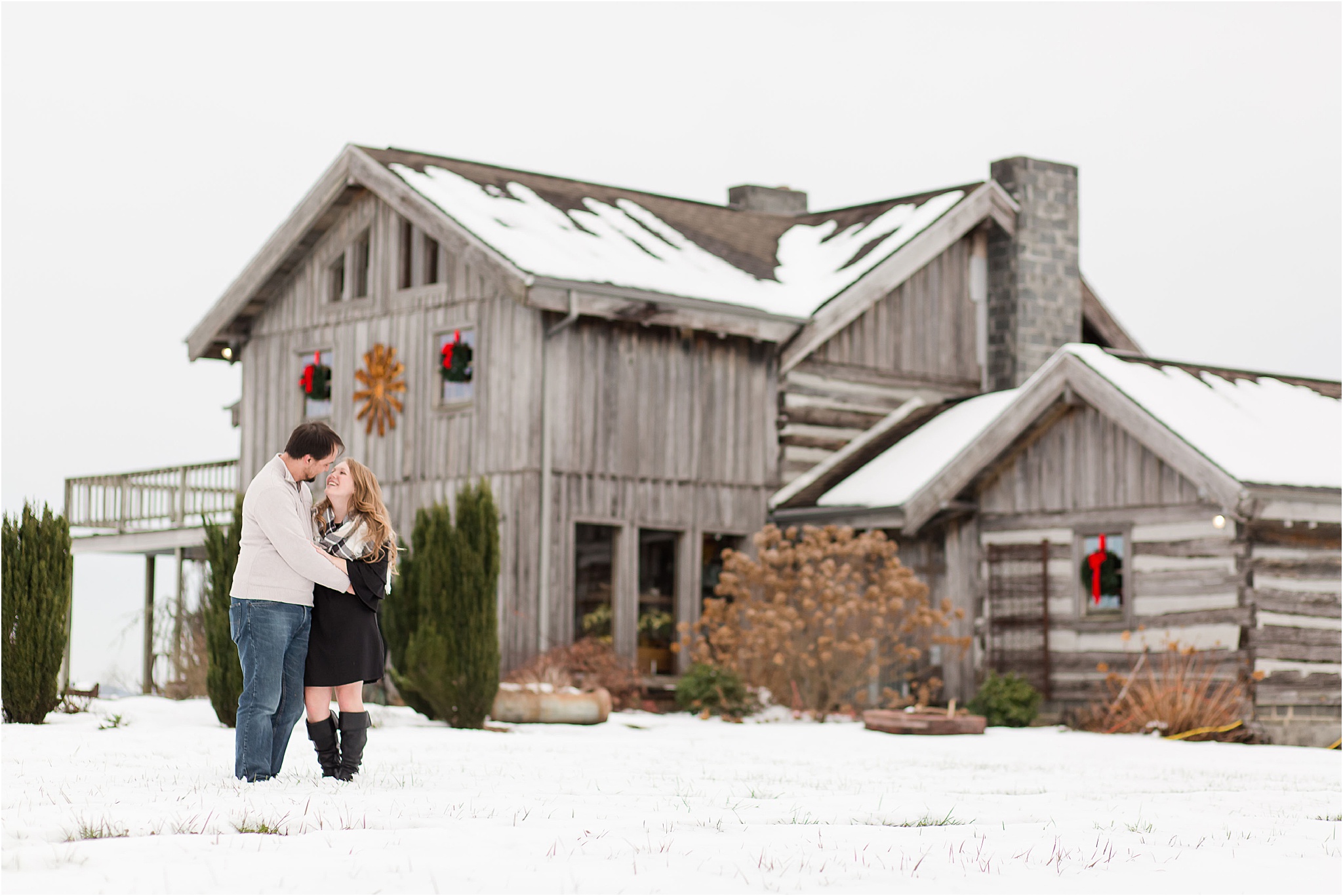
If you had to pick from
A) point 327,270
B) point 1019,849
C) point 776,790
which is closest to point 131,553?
point 327,270

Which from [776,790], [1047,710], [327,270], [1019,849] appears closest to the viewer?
[1019,849]

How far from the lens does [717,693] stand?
20.1 m

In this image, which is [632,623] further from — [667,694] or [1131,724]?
[1131,724]

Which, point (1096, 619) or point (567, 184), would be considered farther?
point (567, 184)

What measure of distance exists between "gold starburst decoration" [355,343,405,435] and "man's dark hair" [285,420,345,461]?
13.4 meters

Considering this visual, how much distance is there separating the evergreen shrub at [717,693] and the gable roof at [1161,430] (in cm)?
282

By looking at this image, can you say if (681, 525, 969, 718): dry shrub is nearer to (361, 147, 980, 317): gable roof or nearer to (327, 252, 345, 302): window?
(361, 147, 980, 317): gable roof

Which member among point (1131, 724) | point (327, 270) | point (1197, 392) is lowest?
point (1131, 724)

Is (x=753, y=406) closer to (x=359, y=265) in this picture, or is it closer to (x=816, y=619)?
(x=816, y=619)

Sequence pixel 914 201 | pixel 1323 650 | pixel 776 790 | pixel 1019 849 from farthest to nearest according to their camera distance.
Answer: pixel 914 201
pixel 1323 650
pixel 776 790
pixel 1019 849

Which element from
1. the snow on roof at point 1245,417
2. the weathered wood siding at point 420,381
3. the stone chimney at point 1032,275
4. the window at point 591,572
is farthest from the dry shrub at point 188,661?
the stone chimney at point 1032,275

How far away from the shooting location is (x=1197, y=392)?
67.8 ft

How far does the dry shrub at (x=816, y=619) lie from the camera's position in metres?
20.0

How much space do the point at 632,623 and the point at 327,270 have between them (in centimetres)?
697
